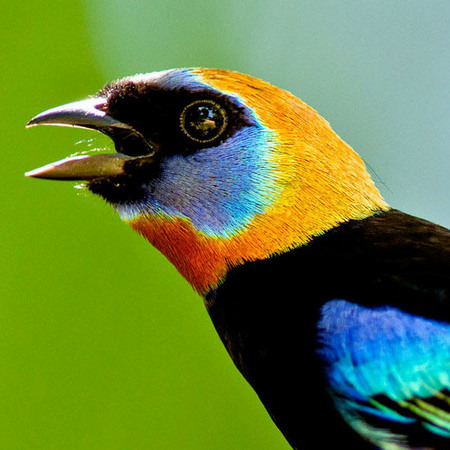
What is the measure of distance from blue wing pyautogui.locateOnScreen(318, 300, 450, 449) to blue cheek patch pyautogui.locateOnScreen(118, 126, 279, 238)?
0.77m

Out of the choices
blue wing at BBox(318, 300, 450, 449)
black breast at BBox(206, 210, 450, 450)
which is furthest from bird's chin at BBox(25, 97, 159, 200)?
blue wing at BBox(318, 300, 450, 449)

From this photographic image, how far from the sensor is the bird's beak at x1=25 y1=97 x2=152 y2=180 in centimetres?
398

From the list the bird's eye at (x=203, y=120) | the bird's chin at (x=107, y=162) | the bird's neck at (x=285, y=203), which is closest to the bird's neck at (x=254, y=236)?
the bird's neck at (x=285, y=203)

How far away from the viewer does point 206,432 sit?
20.4ft

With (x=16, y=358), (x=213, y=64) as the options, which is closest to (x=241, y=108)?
(x=16, y=358)

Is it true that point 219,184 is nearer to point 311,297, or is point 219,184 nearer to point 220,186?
point 220,186

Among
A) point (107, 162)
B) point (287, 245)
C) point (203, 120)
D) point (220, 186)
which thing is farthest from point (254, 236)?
point (107, 162)

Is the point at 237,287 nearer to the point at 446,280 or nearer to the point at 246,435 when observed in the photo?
the point at 446,280

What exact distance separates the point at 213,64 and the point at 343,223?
4922 millimetres

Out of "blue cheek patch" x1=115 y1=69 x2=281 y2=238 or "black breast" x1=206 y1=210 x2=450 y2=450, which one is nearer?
"black breast" x1=206 y1=210 x2=450 y2=450

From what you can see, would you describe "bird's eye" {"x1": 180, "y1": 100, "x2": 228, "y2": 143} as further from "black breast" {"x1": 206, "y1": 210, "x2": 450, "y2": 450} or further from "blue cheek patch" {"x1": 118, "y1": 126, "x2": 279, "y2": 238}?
"black breast" {"x1": 206, "y1": 210, "x2": 450, "y2": 450}

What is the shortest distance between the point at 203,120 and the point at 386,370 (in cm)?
154

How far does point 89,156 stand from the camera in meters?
4.05

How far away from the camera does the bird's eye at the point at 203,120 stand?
4.10 meters
